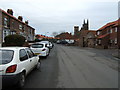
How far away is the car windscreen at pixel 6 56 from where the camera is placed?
3.81 meters

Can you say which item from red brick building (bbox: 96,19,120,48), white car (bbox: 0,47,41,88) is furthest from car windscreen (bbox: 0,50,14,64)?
red brick building (bbox: 96,19,120,48)

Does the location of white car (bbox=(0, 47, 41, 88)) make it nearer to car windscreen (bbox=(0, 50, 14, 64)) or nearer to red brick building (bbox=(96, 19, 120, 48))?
car windscreen (bbox=(0, 50, 14, 64))

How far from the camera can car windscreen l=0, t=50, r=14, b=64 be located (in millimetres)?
3811

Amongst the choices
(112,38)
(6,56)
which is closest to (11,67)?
(6,56)

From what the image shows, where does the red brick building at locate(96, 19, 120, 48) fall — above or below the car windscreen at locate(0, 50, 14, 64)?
above

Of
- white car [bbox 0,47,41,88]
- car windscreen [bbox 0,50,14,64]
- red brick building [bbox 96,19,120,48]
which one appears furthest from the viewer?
red brick building [bbox 96,19,120,48]

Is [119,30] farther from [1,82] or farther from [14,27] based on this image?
[1,82]

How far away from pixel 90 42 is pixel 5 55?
131 feet

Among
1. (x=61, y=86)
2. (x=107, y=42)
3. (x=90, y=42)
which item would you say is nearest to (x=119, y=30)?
(x=107, y=42)

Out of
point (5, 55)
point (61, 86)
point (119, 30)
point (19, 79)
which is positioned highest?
point (119, 30)

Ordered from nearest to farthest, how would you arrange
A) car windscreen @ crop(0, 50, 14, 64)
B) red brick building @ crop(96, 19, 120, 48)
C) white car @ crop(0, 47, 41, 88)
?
white car @ crop(0, 47, 41, 88) < car windscreen @ crop(0, 50, 14, 64) < red brick building @ crop(96, 19, 120, 48)

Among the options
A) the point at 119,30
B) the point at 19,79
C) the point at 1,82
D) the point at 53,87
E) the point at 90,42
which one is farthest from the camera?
the point at 90,42

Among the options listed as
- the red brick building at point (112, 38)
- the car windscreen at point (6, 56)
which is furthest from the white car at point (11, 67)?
the red brick building at point (112, 38)

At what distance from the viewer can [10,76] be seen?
3.60 metres
